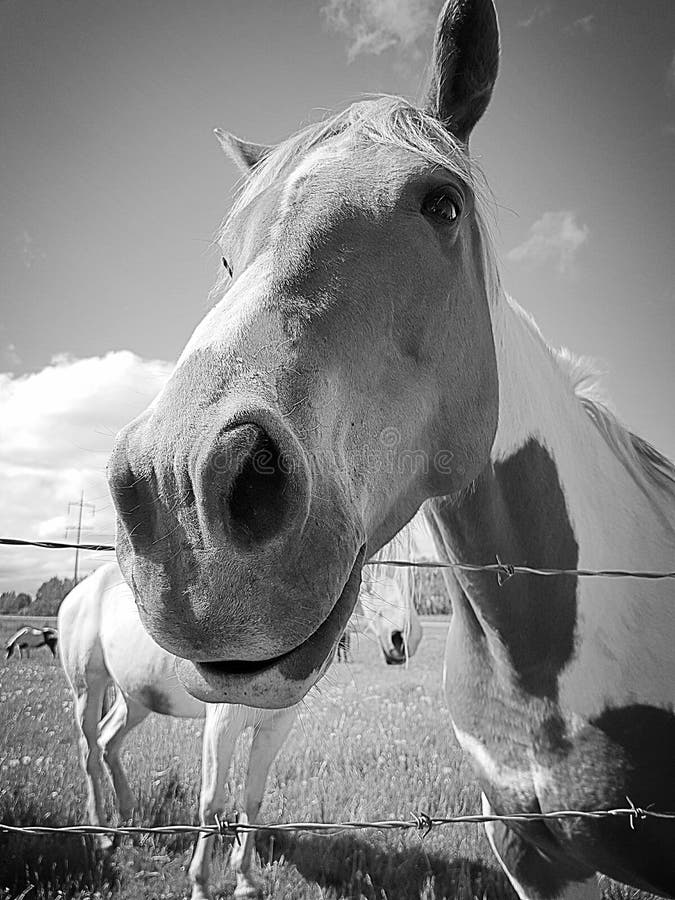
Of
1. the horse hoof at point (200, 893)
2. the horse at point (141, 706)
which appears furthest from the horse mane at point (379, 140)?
the horse hoof at point (200, 893)

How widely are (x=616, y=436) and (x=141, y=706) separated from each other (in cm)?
458

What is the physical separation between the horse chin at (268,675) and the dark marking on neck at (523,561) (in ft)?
2.94

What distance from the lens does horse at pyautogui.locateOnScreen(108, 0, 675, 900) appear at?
90 cm

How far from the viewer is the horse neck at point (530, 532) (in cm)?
180

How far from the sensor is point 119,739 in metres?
5.01

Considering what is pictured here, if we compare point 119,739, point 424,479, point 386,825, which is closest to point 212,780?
point 119,739

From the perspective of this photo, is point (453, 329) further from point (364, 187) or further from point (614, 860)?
point (614, 860)

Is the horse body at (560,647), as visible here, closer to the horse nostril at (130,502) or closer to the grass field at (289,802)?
the grass field at (289,802)

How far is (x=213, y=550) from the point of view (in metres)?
0.87

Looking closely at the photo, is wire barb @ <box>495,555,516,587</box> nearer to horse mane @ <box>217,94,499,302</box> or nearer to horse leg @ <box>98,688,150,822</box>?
horse mane @ <box>217,94,499,302</box>

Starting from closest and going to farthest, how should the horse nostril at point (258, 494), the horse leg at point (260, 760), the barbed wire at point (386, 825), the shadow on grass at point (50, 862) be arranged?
the horse nostril at point (258, 494) < the barbed wire at point (386, 825) < the shadow on grass at point (50, 862) < the horse leg at point (260, 760)

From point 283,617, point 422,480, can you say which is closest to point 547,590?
point 422,480

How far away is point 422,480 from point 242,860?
10.2 feet

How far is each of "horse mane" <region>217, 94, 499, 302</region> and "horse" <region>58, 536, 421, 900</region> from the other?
1544 mm
